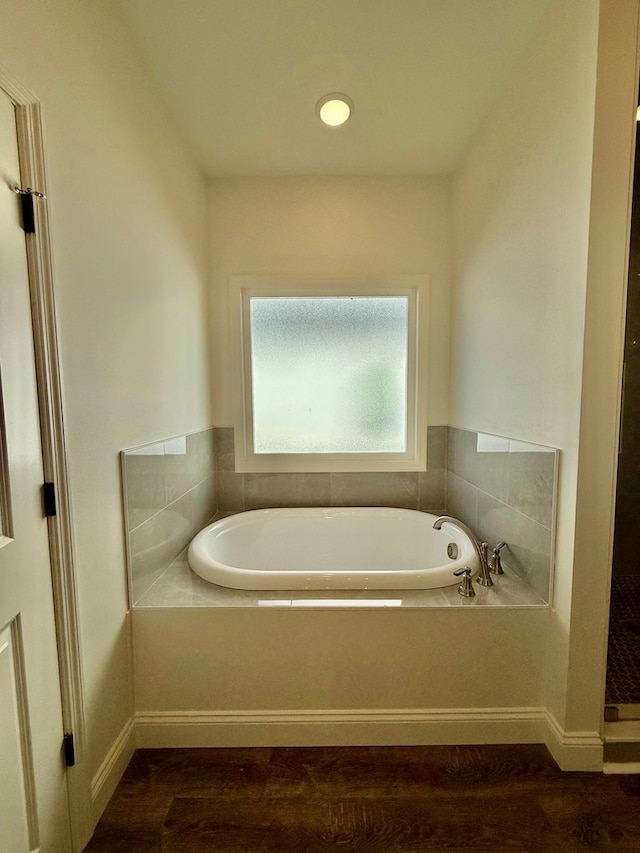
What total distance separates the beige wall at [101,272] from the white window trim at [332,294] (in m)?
0.68

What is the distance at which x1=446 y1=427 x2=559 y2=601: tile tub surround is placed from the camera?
4.42 ft

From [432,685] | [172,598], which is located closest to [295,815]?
[432,685]

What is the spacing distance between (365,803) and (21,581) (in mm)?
1253

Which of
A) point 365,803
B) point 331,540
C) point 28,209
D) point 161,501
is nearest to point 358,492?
point 331,540

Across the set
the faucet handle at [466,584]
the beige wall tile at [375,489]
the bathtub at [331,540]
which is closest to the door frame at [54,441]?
the bathtub at [331,540]

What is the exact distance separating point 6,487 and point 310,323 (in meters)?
1.82

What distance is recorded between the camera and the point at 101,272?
119cm

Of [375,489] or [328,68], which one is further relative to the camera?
[375,489]

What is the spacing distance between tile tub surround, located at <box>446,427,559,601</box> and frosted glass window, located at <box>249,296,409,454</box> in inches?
20.6

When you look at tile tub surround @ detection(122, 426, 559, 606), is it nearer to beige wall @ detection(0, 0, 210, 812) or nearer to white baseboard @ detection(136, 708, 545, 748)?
beige wall @ detection(0, 0, 210, 812)

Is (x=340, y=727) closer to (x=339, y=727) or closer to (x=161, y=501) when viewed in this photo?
(x=339, y=727)

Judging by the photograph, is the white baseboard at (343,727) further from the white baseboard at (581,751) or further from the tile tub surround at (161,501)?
the tile tub surround at (161,501)

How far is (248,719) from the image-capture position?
1.34m

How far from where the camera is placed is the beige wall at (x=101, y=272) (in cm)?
99
